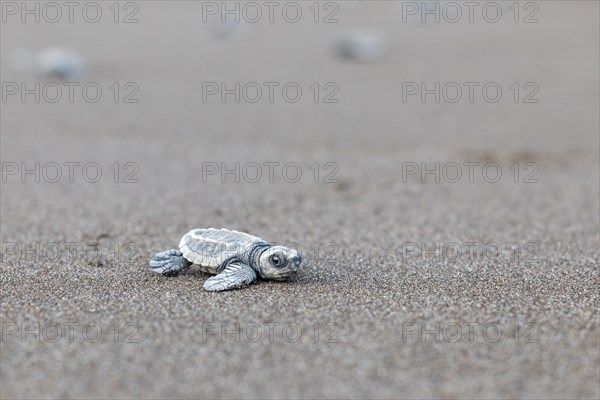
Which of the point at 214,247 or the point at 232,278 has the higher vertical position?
the point at 214,247

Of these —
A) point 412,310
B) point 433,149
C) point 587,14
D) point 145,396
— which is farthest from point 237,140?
point 587,14

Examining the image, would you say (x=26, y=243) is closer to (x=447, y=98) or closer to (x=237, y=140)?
(x=237, y=140)

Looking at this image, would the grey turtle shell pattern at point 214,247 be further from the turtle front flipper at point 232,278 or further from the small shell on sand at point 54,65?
the small shell on sand at point 54,65

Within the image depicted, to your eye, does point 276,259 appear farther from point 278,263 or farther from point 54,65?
point 54,65

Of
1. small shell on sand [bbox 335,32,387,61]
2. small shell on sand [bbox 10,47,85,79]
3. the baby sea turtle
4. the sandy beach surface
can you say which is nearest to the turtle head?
the baby sea turtle

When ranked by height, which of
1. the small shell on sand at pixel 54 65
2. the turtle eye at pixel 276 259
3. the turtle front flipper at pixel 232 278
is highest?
the small shell on sand at pixel 54 65

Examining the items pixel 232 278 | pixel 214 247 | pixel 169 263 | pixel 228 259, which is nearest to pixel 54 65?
pixel 169 263

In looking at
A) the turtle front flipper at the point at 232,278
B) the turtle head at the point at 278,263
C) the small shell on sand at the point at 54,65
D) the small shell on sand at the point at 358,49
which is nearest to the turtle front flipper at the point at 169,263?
the turtle front flipper at the point at 232,278
